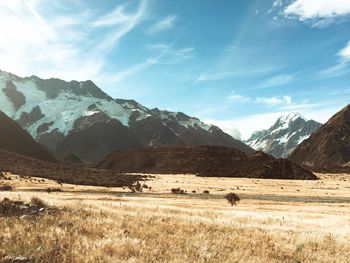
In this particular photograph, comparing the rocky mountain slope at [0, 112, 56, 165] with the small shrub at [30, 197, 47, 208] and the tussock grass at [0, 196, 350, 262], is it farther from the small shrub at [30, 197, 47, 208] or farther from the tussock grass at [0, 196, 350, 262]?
the tussock grass at [0, 196, 350, 262]

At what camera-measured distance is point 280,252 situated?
54.4ft

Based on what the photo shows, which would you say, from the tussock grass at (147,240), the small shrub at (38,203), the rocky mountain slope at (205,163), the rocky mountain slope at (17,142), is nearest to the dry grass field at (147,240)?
the tussock grass at (147,240)

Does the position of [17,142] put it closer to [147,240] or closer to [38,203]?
[38,203]

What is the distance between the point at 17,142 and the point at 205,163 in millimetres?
73235

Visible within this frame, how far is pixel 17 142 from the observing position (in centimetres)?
17638

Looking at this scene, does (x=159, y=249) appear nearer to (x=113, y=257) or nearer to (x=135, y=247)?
(x=135, y=247)

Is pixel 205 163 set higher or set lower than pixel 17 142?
lower

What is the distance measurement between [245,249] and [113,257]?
511cm

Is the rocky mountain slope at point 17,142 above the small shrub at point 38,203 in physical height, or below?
above

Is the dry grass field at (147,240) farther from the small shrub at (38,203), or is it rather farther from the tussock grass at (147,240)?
the small shrub at (38,203)

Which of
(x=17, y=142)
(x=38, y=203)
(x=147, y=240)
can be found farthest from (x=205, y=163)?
(x=147, y=240)

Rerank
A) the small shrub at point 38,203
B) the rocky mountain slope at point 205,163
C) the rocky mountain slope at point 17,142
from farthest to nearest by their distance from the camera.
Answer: the rocky mountain slope at point 17,142 < the rocky mountain slope at point 205,163 < the small shrub at point 38,203

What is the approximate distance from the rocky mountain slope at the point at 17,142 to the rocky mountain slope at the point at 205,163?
2443 centimetres

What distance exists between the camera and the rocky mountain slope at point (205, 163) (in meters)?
139
